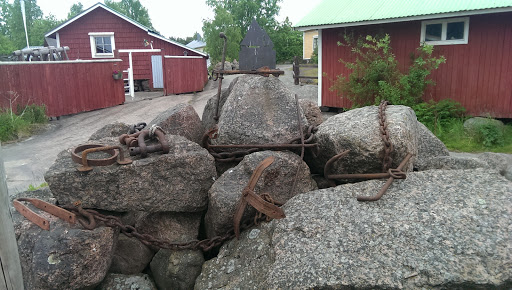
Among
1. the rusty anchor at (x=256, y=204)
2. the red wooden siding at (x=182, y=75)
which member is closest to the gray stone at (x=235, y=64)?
the red wooden siding at (x=182, y=75)

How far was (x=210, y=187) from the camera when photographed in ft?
10.6

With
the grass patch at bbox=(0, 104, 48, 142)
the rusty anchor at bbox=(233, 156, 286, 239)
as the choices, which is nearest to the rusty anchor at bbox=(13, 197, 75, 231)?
the rusty anchor at bbox=(233, 156, 286, 239)

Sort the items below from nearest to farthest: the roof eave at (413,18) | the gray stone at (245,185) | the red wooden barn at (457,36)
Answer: the gray stone at (245,185) < the roof eave at (413,18) < the red wooden barn at (457,36)

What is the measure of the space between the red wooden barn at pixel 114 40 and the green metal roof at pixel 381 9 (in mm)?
10352

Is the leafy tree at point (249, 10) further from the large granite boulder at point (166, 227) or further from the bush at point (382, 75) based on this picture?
the large granite boulder at point (166, 227)

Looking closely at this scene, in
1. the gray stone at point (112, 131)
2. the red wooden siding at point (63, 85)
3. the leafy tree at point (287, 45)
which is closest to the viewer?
the gray stone at point (112, 131)

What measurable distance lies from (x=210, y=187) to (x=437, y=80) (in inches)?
388

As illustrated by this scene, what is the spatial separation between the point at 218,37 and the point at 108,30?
14734 millimetres

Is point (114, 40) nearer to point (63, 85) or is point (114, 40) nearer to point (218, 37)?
point (63, 85)

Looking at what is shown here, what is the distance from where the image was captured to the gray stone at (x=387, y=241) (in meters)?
2.21

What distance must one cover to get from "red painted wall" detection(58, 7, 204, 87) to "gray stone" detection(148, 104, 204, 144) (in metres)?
19.9

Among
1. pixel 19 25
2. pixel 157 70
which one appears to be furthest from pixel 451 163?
pixel 19 25

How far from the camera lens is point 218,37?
3669 cm

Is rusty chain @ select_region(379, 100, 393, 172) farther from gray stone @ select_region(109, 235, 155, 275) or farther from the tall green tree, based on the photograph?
the tall green tree
